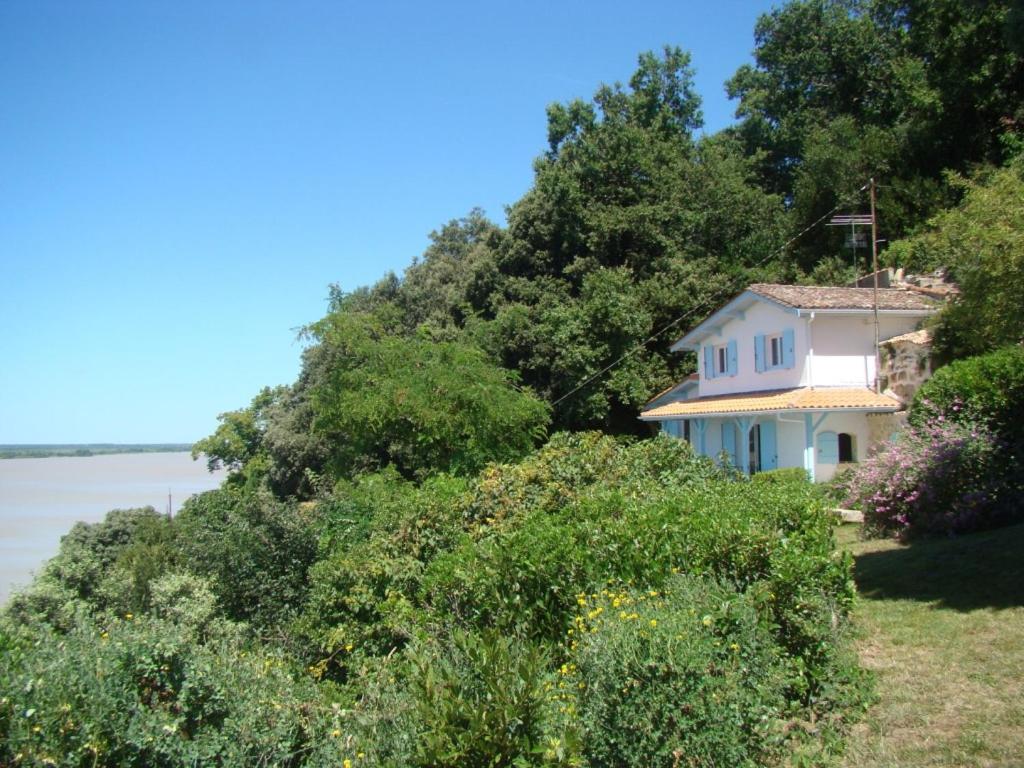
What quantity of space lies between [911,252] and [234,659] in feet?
94.1

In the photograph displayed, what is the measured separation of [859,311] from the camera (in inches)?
971

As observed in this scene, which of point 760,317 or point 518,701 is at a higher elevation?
point 760,317

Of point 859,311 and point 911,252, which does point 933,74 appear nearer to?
point 911,252

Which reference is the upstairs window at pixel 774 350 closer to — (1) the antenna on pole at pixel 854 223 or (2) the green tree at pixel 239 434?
(1) the antenna on pole at pixel 854 223

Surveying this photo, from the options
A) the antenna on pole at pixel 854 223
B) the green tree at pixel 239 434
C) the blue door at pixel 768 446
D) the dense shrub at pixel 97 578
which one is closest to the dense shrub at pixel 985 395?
the blue door at pixel 768 446

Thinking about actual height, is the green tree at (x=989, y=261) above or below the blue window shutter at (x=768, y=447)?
above

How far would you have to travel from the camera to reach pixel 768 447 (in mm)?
26516

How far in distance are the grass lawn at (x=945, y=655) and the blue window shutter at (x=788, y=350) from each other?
48.3ft

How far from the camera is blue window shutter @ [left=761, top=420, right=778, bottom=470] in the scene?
85.8 feet

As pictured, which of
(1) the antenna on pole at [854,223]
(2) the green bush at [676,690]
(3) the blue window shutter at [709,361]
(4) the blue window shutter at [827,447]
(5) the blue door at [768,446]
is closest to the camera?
(2) the green bush at [676,690]

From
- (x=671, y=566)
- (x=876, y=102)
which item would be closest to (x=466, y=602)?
(x=671, y=566)

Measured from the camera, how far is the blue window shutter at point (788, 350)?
25500 mm

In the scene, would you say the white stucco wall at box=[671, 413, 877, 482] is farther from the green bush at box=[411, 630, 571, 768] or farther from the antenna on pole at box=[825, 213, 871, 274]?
the green bush at box=[411, 630, 571, 768]

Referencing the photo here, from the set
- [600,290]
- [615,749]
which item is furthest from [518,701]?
[600,290]
